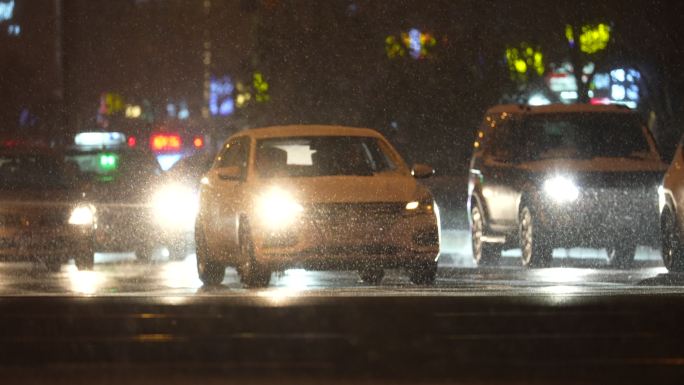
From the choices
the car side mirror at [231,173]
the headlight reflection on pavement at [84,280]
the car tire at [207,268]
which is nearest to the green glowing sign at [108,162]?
the headlight reflection on pavement at [84,280]

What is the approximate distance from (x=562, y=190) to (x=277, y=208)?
4959 mm

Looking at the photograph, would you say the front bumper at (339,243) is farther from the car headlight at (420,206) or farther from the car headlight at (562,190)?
the car headlight at (562,190)

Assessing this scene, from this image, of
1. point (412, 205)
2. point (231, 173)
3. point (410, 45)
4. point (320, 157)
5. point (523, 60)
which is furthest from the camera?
point (410, 45)

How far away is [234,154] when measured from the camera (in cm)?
1983

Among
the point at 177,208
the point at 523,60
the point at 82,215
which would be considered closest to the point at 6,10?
the point at 523,60

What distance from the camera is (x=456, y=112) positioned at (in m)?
43.0

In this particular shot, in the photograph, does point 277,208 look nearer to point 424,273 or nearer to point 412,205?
point 412,205

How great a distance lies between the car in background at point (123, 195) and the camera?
2430 cm

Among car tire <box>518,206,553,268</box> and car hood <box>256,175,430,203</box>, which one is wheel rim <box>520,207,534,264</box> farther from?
car hood <box>256,175,430,203</box>

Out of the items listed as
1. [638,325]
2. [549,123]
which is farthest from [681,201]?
[638,325]

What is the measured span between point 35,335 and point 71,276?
8.45 m

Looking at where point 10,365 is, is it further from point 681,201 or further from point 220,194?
point 681,201

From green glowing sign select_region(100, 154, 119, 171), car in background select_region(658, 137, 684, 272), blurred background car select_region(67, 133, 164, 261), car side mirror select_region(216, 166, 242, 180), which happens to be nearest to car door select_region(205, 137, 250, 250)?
car side mirror select_region(216, 166, 242, 180)

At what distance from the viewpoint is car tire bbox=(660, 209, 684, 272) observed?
19.7m
